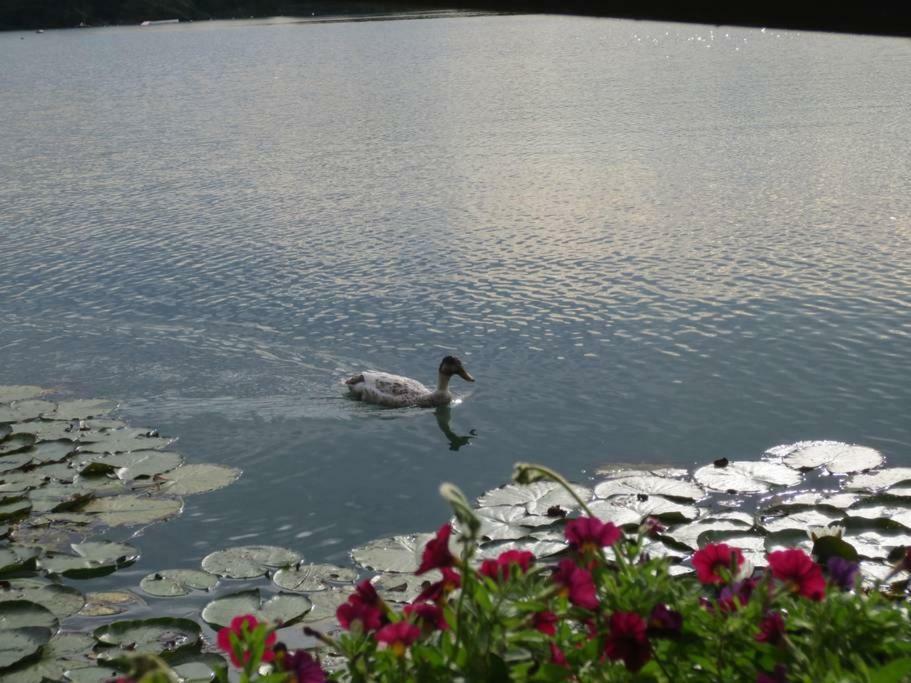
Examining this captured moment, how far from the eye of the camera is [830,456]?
6785mm

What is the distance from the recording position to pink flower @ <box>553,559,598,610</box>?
7.98ft

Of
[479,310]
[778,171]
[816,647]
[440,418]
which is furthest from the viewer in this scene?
[778,171]

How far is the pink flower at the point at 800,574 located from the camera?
8.14 ft

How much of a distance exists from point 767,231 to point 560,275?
2671 millimetres

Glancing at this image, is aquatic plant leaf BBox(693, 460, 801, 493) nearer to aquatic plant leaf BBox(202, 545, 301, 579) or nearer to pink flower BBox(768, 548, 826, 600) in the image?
aquatic plant leaf BBox(202, 545, 301, 579)

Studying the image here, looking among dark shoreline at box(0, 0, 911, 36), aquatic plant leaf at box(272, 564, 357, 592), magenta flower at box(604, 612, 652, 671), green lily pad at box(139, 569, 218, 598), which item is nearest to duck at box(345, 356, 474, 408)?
aquatic plant leaf at box(272, 564, 357, 592)

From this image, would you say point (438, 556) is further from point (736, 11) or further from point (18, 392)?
point (18, 392)

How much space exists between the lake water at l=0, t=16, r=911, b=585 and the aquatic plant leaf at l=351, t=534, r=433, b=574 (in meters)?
0.19

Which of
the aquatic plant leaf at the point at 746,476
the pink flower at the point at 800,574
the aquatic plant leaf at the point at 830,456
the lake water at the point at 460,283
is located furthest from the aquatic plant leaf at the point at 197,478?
the pink flower at the point at 800,574

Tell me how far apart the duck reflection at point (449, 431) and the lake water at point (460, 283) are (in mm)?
28

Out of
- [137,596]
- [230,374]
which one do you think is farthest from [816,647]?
[230,374]

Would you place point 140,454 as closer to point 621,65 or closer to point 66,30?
point 621,65

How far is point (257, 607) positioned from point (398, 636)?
289 cm

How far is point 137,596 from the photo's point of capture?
5.32 metres
